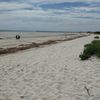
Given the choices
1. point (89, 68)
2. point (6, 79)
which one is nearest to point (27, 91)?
point (6, 79)

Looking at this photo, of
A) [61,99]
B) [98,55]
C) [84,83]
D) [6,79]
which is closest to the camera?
[61,99]

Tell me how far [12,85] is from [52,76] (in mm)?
1520

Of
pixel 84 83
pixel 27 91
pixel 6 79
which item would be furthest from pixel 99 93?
pixel 6 79

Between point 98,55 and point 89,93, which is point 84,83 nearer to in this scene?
point 89,93

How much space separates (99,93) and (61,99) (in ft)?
3.33

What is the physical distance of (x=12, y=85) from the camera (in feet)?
21.6

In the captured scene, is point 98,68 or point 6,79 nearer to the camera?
point 6,79

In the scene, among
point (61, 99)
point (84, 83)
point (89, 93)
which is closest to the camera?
point (61, 99)

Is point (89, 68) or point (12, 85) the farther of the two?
point (89, 68)

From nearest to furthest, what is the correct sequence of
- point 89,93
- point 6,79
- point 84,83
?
point 89,93 → point 84,83 → point 6,79

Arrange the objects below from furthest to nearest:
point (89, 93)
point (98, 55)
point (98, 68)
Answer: point (98, 55)
point (98, 68)
point (89, 93)

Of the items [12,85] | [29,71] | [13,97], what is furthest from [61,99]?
[29,71]

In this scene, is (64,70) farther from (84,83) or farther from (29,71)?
(84,83)

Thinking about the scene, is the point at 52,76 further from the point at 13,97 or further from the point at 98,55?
the point at 98,55
